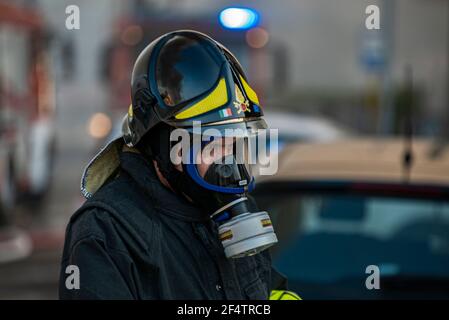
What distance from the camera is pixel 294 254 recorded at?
3916mm

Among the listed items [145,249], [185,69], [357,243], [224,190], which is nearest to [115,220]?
[145,249]

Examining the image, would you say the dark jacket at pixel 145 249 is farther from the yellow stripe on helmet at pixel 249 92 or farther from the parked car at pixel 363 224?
the parked car at pixel 363 224

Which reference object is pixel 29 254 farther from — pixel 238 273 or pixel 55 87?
pixel 238 273

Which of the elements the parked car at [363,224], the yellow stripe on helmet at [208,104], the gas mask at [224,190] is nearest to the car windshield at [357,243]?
the parked car at [363,224]

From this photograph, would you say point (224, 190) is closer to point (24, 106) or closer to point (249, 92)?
point (249, 92)

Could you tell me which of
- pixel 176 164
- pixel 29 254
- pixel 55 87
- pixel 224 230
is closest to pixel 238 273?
pixel 224 230

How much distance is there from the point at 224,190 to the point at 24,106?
35.3 ft

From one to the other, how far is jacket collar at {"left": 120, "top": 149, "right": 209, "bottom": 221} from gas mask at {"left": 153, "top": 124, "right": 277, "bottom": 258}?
0.05ft

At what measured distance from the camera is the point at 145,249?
6.29ft

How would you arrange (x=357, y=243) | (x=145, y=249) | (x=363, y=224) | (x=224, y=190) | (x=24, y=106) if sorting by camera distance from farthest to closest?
(x=24, y=106) < (x=363, y=224) < (x=357, y=243) < (x=224, y=190) < (x=145, y=249)

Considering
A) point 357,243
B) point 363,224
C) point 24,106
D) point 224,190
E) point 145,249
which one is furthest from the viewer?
point 24,106

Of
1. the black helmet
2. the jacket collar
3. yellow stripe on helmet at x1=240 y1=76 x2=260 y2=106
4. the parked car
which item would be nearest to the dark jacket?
the jacket collar
